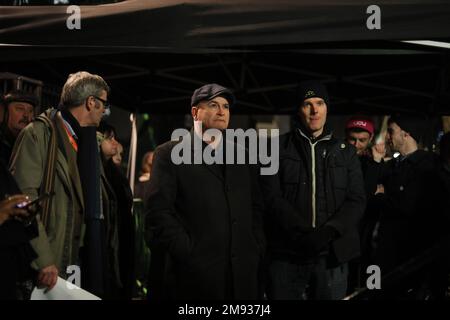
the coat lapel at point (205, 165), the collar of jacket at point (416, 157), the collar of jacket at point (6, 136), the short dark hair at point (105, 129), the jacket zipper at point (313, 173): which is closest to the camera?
the coat lapel at point (205, 165)

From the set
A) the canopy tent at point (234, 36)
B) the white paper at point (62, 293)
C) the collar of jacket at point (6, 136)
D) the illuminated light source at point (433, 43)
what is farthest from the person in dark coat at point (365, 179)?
the white paper at point (62, 293)

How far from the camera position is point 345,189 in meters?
6.54

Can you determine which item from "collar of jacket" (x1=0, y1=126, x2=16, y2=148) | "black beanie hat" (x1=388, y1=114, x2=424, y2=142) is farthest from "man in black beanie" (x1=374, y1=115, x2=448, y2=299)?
"collar of jacket" (x1=0, y1=126, x2=16, y2=148)

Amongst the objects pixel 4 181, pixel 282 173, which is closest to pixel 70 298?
pixel 4 181

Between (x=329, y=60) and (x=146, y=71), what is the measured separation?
2.10m

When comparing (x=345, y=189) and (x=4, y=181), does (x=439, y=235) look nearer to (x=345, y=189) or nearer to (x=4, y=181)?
(x=345, y=189)

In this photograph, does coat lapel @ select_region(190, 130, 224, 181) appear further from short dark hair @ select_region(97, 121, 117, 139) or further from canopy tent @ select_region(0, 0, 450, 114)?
short dark hair @ select_region(97, 121, 117, 139)

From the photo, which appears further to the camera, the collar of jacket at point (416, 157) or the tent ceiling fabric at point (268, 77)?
the tent ceiling fabric at point (268, 77)

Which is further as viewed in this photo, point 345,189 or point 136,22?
point 136,22

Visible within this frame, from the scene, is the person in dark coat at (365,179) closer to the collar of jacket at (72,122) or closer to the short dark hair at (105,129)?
the short dark hair at (105,129)

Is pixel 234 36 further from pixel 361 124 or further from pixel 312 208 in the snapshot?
pixel 361 124

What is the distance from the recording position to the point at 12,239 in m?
5.21

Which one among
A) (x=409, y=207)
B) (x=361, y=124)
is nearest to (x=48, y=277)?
(x=409, y=207)

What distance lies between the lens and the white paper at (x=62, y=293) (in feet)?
18.3
